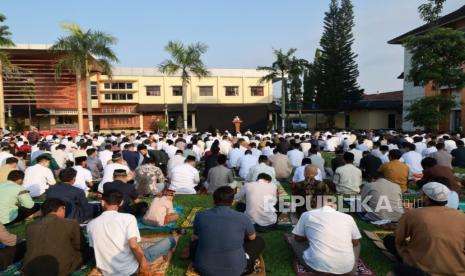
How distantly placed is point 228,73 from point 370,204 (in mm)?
27505

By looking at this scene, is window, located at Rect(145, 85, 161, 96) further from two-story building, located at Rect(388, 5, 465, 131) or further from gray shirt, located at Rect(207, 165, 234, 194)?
gray shirt, located at Rect(207, 165, 234, 194)

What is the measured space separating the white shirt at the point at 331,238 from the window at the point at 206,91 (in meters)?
28.7

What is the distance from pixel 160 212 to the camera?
507 centimetres

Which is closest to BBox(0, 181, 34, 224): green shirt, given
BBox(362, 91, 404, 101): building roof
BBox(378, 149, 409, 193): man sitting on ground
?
BBox(378, 149, 409, 193): man sitting on ground

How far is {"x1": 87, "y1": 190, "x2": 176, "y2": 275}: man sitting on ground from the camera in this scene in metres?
3.29

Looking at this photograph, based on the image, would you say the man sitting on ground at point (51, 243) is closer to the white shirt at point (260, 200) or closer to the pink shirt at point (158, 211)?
the pink shirt at point (158, 211)

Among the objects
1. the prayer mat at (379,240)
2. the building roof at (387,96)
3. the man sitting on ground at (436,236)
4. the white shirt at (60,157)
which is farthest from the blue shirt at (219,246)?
the building roof at (387,96)

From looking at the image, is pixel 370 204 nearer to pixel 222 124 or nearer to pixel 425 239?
pixel 425 239

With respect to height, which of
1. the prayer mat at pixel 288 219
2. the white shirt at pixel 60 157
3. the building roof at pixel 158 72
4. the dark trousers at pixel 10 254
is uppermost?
the building roof at pixel 158 72

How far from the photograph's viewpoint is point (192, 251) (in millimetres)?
3736

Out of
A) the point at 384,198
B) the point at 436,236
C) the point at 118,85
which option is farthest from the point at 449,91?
the point at 118,85

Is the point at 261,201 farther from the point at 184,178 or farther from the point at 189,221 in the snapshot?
the point at 184,178

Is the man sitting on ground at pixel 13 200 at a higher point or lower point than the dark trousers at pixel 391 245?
higher

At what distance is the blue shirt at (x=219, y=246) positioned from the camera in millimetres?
3232
